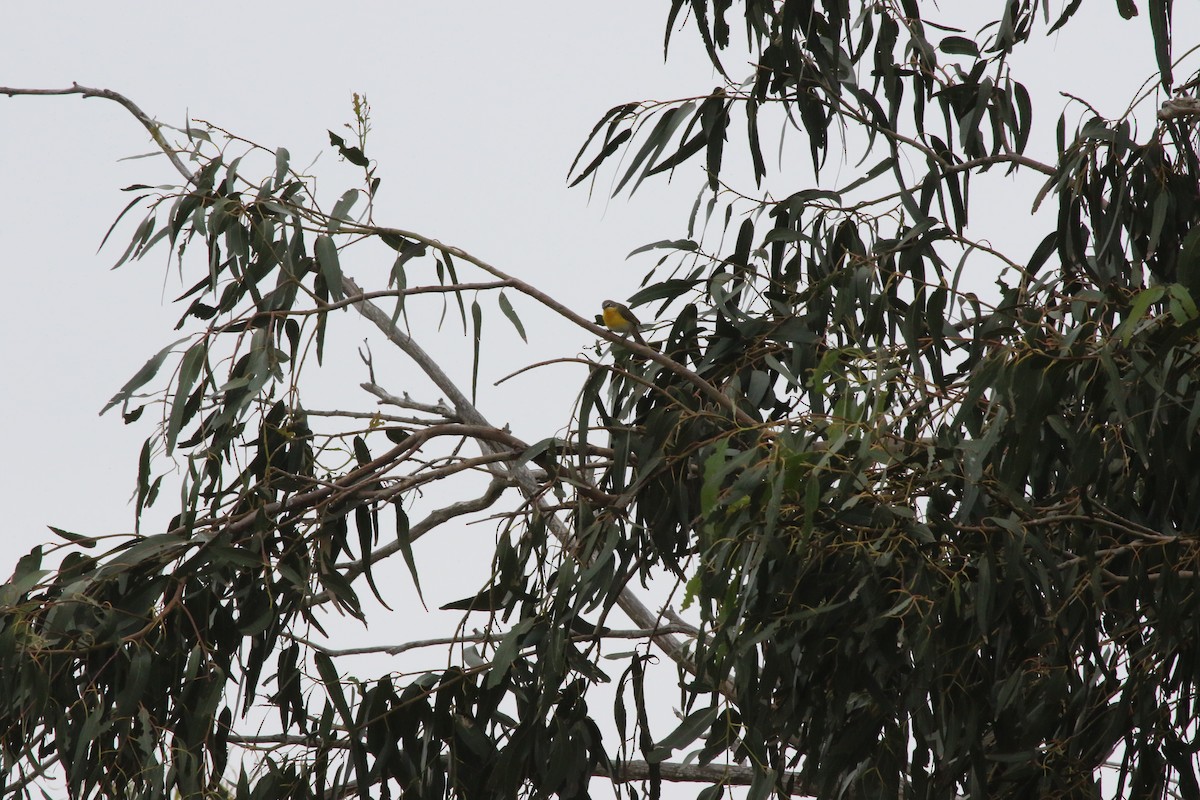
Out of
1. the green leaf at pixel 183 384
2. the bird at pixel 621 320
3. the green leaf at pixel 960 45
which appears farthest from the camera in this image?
the green leaf at pixel 960 45

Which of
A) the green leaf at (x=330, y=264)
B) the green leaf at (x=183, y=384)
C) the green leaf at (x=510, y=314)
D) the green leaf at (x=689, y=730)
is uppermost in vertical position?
the green leaf at (x=330, y=264)

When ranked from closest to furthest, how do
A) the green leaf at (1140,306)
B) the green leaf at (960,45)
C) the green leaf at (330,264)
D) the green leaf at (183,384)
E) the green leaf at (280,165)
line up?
the green leaf at (1140,306)
the green leaf at (183,384)
the green leaf at (330,264)
the green leaf at (280,165)
the green leaf at (960,45)

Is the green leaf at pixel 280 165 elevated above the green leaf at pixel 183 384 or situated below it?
above

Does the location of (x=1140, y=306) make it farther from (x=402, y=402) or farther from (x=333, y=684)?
(x=402, y=402)

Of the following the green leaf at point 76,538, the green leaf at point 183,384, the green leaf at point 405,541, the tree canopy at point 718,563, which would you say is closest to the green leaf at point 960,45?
the tree canopy at point 718,563

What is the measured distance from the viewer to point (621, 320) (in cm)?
202

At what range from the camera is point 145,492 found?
1.66 metres

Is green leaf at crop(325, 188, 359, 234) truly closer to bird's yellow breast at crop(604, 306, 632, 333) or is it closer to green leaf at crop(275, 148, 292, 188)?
green leaf at crop(275, 148, 292, 188)

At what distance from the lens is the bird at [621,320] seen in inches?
77.2

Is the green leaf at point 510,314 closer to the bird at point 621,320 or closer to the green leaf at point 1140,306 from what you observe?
the bird at point 621,320

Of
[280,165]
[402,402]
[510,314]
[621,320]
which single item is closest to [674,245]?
[621,320]

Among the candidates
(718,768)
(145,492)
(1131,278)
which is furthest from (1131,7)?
(718,768)

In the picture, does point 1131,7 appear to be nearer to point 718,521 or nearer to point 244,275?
point 718,521

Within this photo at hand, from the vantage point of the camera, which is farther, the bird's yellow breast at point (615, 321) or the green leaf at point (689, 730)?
the bird's yellow breast at point (615, 321)
